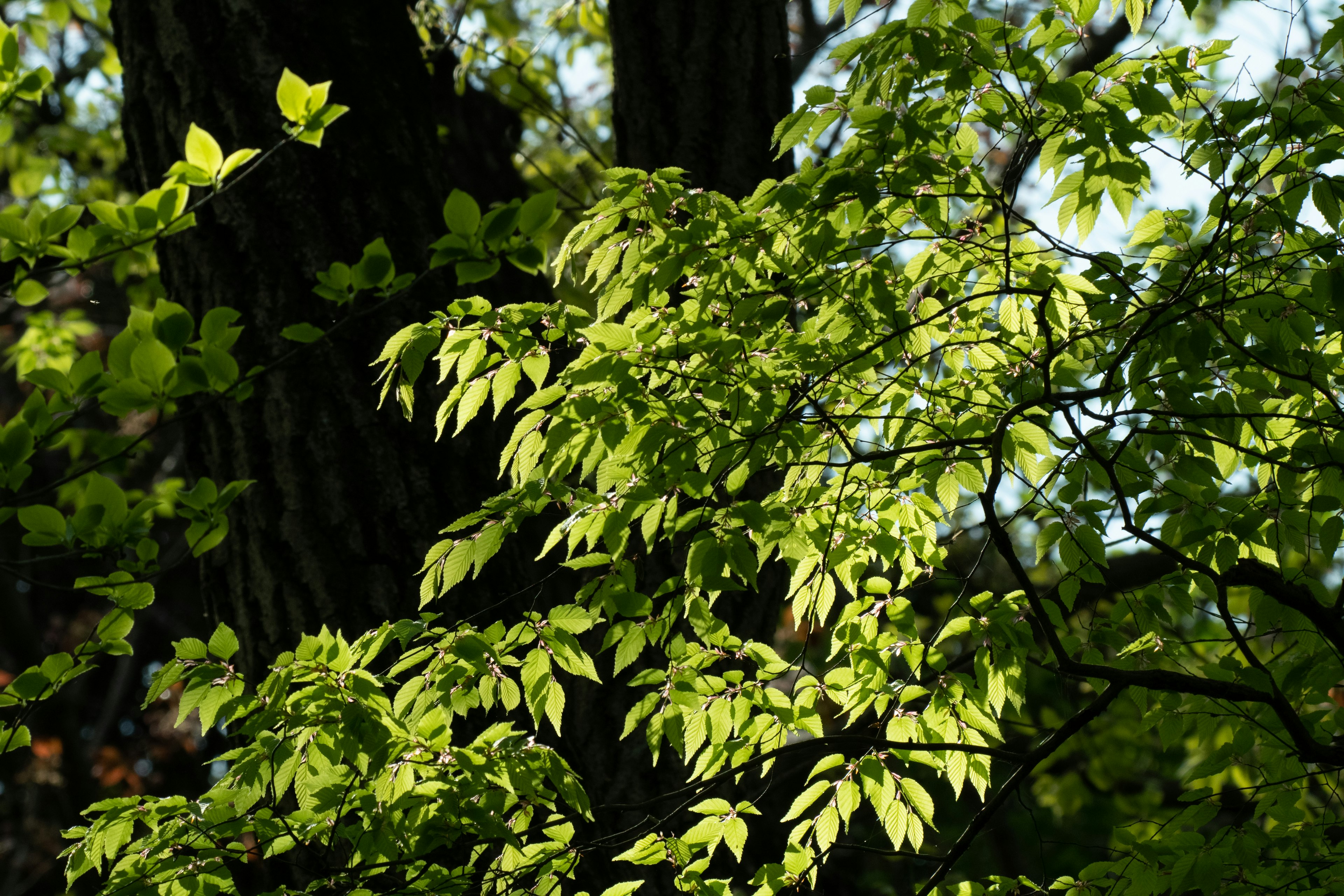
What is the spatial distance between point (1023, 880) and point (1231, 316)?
3.53ft

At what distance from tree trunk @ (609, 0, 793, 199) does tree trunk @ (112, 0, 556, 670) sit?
2.41ft

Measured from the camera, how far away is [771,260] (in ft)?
5.08

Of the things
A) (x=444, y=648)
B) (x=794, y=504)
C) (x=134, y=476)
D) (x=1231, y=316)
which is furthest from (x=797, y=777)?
(x=134, y=476)

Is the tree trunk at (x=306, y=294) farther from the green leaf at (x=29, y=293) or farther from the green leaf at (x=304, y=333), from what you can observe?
the green leaf at (x=29, y=293)

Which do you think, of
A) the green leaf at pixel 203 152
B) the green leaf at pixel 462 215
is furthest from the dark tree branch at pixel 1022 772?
the green leaf at pixel 203 152

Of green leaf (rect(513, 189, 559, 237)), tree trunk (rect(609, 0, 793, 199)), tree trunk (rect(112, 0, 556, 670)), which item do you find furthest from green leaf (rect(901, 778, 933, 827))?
tree trunk (rect(609, 0, 793, 199))

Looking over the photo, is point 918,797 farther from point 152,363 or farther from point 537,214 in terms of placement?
point 152,363

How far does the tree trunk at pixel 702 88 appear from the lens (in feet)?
9.76

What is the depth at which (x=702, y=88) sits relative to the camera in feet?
9.88

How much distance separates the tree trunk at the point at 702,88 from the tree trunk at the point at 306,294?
28.9 inches

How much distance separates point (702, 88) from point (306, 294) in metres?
1.46

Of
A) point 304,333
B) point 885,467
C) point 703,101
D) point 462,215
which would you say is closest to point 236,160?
point 304,333

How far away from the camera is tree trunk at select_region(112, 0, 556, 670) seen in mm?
2230

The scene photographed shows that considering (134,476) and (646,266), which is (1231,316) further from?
(134,476)
